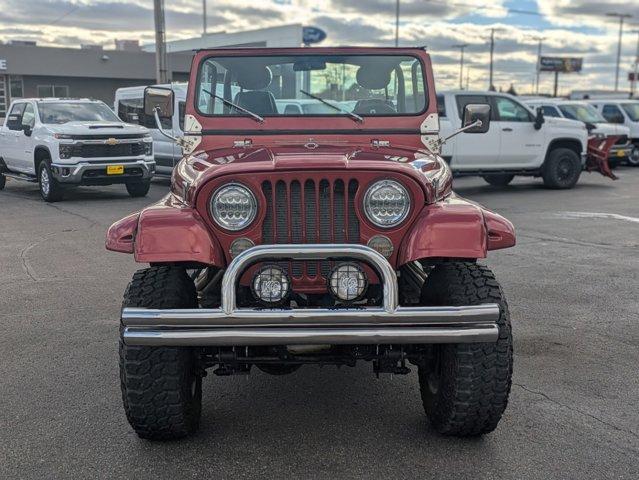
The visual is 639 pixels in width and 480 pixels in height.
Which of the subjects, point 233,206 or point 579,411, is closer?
point 233,206

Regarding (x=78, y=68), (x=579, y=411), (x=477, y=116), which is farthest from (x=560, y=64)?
(x=579, y=411)

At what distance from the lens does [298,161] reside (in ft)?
11.5

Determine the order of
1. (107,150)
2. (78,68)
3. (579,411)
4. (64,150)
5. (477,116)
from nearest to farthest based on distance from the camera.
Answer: (579,411), (477,116), (64,150), (107,150), (78,68)

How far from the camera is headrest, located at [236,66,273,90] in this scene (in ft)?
15.9

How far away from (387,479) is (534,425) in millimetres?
1015

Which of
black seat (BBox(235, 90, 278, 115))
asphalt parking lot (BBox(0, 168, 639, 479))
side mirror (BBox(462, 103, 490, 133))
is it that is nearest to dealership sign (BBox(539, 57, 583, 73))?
asphalt parking lot (BBox(0, 168, 639, 479))

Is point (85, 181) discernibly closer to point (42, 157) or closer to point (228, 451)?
point (42, 157)

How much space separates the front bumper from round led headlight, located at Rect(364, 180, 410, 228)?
10.6 m

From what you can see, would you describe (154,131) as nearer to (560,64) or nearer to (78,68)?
(78,68)

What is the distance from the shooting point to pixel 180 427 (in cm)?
354

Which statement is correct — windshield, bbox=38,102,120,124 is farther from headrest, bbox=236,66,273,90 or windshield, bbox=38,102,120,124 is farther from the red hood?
the red hood

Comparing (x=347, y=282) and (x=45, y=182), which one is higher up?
(x=347, y=282)

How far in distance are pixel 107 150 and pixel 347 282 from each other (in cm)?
1093

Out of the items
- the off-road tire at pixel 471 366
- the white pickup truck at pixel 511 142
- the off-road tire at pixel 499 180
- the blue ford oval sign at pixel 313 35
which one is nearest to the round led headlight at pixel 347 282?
the off-road tire at pixel 471 366
